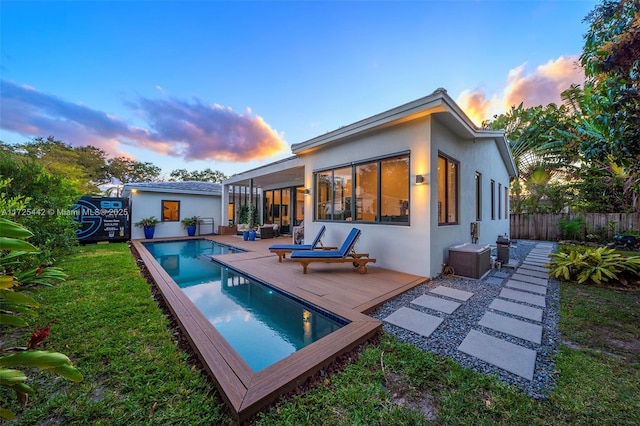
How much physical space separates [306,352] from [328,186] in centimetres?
574

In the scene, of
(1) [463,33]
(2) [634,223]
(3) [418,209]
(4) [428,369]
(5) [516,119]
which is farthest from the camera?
(5) [516,119]

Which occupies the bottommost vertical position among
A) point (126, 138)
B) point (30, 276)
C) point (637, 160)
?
point (30, 276)

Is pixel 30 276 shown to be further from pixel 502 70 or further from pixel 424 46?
pixel 502 70

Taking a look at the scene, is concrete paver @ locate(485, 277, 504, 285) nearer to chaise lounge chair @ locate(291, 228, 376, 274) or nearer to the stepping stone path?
the stepping stone path

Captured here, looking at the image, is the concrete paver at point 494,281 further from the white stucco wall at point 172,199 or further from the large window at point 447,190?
the white stucco wall at point 172,199

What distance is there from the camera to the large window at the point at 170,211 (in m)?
13.8

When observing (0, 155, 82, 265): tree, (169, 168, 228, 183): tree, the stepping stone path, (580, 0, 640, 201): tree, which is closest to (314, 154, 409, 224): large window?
the stepping stone path

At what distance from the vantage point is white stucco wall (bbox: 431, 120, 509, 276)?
17.7 feet

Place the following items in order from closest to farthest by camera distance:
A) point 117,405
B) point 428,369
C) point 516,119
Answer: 1. point 117,405
2. point 428,369
3. point 516,119

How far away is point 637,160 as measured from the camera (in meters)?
3.42

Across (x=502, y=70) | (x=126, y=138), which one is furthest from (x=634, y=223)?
(x=126, y=138)

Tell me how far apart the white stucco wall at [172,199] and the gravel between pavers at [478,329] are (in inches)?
555

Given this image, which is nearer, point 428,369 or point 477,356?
point 428,369

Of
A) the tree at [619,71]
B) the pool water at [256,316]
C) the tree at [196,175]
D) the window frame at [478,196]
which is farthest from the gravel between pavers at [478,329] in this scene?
the tree at [196,175]
